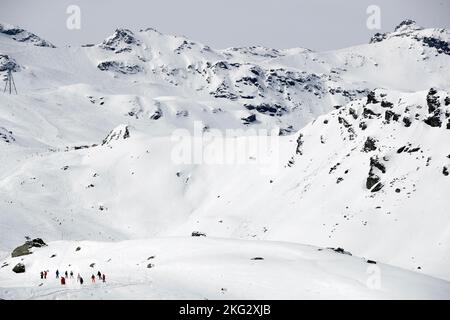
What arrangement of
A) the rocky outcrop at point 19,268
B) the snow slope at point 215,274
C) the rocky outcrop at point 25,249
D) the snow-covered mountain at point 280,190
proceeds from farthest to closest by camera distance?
the snow-covered mountain at point 280,190
the rocky outcrop at point 25,249
the rocky outcrop at point 19,268
the snow slope at point 215,274

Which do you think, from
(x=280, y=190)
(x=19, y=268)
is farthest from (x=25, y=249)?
(x=280, y=190)

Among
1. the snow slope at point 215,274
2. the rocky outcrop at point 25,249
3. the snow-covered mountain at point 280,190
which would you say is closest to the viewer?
the snow slope at point 215,274

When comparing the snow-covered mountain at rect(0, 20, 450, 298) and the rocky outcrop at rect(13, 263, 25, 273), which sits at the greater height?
the snow-covered mountain at rect(0, 20, 450, 298)

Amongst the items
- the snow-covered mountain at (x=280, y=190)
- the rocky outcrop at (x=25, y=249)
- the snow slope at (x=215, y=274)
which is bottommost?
the snow slope at (x=215, y=274)

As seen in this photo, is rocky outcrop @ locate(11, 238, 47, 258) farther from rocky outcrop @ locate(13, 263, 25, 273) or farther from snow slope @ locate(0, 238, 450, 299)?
rocky outcrop @ locate(13, 263, 25, 273)

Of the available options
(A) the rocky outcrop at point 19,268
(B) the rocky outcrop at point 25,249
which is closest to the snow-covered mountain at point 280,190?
(A) the rocky outcrop at point 19,268

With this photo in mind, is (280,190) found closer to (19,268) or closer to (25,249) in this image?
(25,249)

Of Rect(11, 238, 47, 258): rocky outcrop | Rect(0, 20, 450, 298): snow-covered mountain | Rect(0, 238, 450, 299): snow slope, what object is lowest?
Rect(0, 238, 450, 299): snow slope

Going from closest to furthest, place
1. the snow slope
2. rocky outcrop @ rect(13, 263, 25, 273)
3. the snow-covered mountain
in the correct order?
the snow slope < rocky outcrop @ rect(13, 263, 25, 273) < the snow-covered mountain

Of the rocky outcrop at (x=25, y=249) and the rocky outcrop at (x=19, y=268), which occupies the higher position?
the rocky outcrop at (x=25, y=249)

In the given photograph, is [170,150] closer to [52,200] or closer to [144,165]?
[144,165]

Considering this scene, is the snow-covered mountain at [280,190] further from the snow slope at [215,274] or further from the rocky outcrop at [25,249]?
the rocky outcrop at [25,249]

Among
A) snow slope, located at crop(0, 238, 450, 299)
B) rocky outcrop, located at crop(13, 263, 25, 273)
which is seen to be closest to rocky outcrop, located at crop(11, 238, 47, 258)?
snow slope, located at crop(0, 238, 450, 299)
